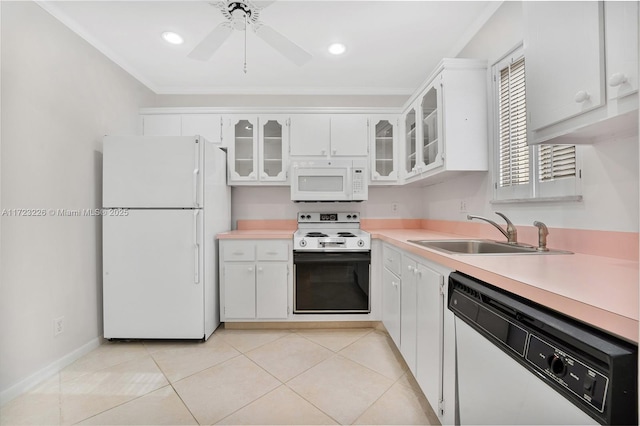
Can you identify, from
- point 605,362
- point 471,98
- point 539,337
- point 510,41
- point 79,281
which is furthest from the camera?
point 79,281

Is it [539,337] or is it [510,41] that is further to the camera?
[510,41]

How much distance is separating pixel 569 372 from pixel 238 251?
94.0 inches

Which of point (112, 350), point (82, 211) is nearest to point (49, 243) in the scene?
point (82, 211)

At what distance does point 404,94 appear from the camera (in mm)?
3277

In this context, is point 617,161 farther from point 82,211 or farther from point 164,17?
point 82,211

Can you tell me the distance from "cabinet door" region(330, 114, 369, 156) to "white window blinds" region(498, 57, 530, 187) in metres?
1.37

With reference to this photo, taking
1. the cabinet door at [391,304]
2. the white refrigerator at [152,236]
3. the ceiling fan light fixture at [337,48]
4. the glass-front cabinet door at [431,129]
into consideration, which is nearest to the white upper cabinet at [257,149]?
the white refrigerator at [152,236]

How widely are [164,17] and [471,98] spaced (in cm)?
233

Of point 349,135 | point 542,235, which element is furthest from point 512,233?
point 349,135

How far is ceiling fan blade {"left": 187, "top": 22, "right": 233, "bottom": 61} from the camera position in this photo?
5.68ft

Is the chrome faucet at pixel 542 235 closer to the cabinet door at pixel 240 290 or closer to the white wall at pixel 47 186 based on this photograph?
the cabinet door at pixel 240 290

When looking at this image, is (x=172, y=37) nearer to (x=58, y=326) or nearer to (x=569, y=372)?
(x=58, y=326)

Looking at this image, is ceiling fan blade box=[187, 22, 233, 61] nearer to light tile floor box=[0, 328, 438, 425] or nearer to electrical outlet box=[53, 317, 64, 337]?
electrical outlet box=[53, 317, 64, 337]

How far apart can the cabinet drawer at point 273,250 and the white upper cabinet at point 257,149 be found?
758 mm
